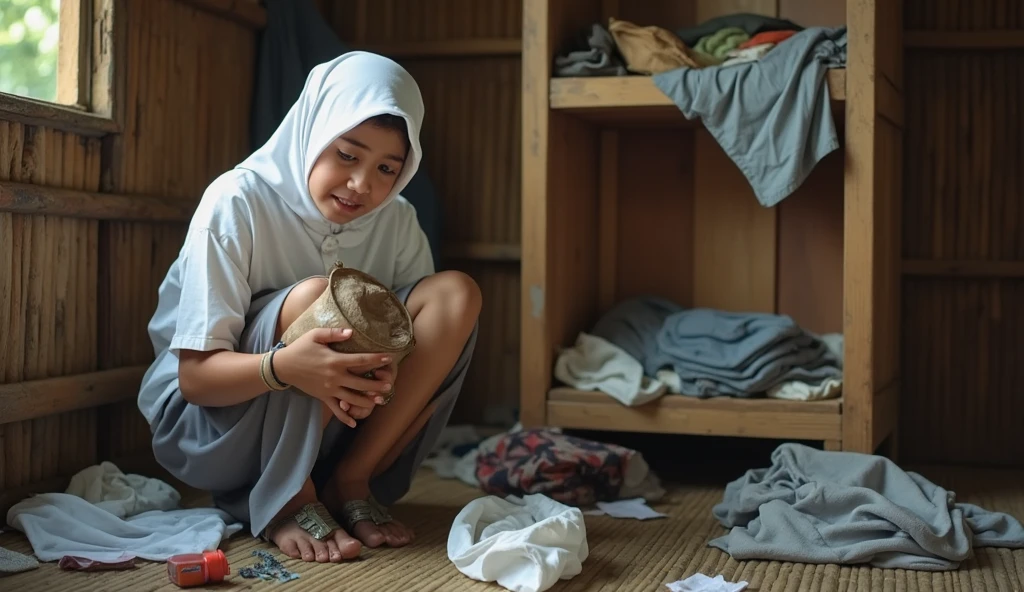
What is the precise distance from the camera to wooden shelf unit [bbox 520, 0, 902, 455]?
2.52m

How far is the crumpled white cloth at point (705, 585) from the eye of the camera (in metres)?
1.80

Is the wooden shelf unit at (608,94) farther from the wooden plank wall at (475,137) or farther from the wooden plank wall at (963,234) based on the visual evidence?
the wooden plank wall at (963,234)

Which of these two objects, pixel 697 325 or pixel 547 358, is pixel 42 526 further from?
pixel 697 325

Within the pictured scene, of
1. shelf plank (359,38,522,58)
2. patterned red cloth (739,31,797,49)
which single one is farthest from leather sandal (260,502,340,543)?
shelf plank (359,38,522,58)

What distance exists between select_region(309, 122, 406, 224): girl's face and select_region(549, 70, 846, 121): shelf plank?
0.69 m

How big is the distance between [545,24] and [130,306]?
120cm

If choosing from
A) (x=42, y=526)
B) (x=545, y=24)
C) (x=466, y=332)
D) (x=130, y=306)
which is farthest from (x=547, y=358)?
(x=42, y=526)

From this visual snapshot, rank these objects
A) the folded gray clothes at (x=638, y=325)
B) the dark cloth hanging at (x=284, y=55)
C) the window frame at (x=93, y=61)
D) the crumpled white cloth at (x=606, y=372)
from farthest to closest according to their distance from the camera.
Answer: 1. the dark cloth hanging at (x=284, y=55)
2. the folded gray clothes at (x=638, y=325)
3. the crumpled white cloth at (x=606, y=372)
4. the window frame at (x=93, y=61)

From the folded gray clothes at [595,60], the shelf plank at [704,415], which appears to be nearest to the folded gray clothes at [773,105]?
the folded gray clothes at [595,60]

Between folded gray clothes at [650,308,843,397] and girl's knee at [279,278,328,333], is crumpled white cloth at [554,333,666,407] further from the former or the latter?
girl's knee at [279,278,328,333]

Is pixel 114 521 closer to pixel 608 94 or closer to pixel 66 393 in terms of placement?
pixel 66 393

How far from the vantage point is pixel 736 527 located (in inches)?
84.4

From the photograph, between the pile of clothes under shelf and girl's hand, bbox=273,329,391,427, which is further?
the pile of clothes under shelf

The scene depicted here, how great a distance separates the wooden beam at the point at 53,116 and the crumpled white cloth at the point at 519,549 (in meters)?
1.17
